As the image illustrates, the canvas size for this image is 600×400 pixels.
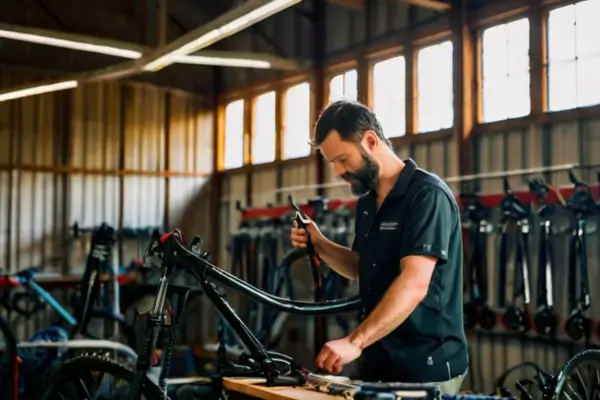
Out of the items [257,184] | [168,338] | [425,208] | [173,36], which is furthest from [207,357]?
[425,208]

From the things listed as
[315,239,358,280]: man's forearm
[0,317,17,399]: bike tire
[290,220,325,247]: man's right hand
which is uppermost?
[290,220,325,247]: man's right hand

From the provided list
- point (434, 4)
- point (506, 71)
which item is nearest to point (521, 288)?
point (506, 71)

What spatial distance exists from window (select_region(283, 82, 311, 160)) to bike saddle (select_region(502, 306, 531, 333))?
3812mm

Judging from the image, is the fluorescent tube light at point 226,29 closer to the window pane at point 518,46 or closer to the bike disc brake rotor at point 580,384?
the window pane at point 518,46

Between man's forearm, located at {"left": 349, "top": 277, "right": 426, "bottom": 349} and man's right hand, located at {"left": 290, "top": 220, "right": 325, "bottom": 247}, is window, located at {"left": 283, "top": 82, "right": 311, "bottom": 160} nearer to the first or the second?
man's right hand, located at {"left": 290, "top": 220, "right": 325, "bottom": 247}

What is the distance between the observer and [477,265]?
232 inches

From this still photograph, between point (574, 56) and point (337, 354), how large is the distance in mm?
4666

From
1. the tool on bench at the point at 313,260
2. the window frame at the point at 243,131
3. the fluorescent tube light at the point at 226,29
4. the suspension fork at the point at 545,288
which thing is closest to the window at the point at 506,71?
the suspension fork at the point at 545,288

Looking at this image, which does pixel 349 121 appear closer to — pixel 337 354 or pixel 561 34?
pixel 337 354

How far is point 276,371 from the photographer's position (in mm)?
2535

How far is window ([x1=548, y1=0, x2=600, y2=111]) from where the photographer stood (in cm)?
576

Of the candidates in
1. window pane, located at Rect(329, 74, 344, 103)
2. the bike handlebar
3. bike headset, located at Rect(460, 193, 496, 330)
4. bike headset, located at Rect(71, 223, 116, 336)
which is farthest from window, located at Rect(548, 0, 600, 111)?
bike headset, located at Rect(71, 223, 116, 336)

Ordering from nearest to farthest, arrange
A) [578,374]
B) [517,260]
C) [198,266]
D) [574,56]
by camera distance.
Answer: [198,266] → [578,374] → [517,260] → [574,56]

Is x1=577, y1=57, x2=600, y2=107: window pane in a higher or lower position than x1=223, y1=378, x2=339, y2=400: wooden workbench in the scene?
higher
